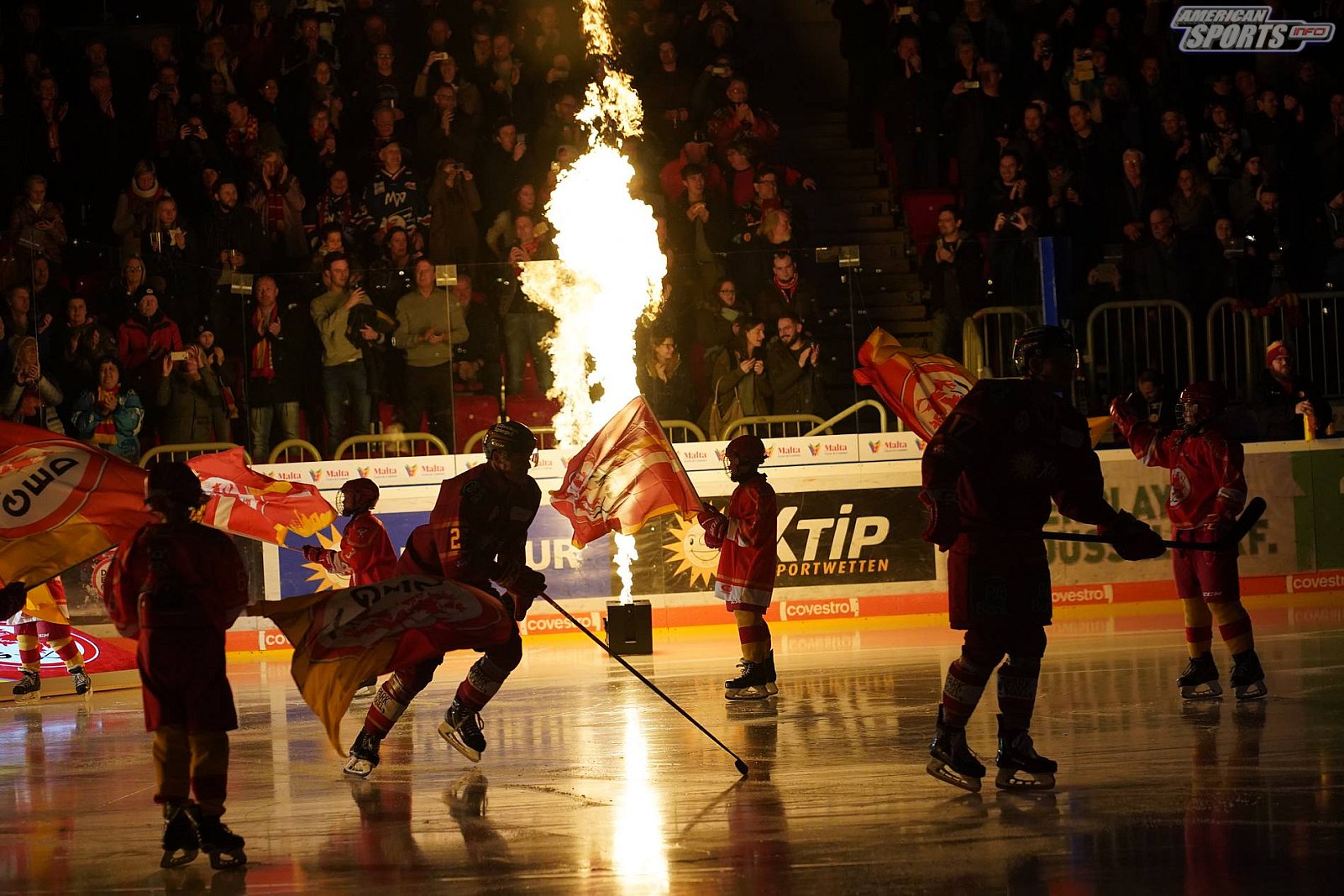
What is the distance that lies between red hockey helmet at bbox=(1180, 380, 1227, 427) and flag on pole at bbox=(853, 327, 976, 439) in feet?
5.89

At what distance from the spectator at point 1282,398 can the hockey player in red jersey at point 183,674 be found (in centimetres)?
1239

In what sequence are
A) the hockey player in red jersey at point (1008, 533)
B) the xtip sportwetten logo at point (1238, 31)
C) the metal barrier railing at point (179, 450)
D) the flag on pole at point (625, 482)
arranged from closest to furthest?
the hockey player in red jersey at point (1008, 533), the flag on pole at point (625, 482), the metal barrier railing at point (179, 450), the xtip sportwetten logo at point (1238, 31)

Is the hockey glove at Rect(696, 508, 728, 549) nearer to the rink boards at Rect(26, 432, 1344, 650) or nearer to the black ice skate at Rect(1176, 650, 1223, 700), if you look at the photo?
the black ice skate at Rect(1176, 650, 1223, 700)

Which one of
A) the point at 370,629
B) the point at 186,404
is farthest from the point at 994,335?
Result: the point at 370,629

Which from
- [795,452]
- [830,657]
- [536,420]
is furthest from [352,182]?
[830,657]

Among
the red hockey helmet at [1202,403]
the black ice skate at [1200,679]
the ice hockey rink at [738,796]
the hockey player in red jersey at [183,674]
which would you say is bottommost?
the ice hockey rink at [738,796]

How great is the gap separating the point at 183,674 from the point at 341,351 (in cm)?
935

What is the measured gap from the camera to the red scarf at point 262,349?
16281 mm

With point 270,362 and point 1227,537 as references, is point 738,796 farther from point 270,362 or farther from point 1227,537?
point 270,362

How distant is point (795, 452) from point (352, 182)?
6.29m

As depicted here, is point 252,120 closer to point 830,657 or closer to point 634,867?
point 830,657

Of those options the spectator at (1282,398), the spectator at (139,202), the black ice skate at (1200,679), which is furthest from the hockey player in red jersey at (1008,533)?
the spectator at (139,202)

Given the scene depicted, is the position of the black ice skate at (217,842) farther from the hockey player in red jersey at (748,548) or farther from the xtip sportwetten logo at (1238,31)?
the xtip sportwetten logo at (1238,31)

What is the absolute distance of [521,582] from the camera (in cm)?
954
